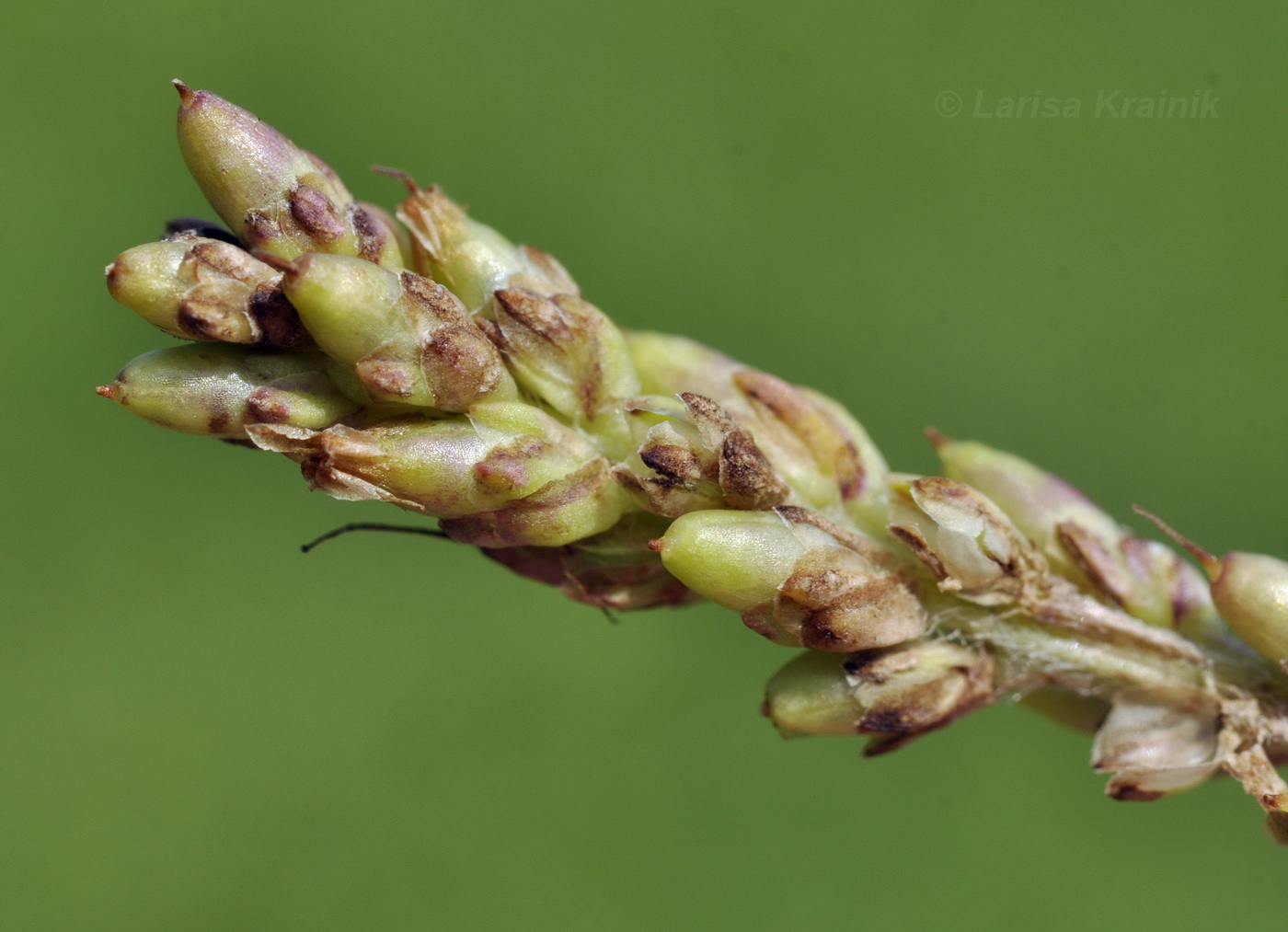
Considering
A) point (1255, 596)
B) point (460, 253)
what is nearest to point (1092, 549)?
point (1255, 596)

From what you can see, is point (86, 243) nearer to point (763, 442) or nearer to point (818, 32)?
point (818, 32)

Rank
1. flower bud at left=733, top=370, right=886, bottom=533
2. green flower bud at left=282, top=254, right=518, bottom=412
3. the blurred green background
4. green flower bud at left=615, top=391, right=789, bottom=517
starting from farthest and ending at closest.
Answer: the blurred green background, flower bud at left=733, top=370, right=886, bottom=533, green flower bud at left=615, top=391, right=789, bottom=517, green flower bud at left=282, top=254, right=518, bottom=412

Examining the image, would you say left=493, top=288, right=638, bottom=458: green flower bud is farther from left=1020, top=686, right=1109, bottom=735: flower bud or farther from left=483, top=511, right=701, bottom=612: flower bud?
left=1020, top=686, right=1109, bottom=735: flower bud

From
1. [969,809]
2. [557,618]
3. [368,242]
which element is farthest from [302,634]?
[368,242]

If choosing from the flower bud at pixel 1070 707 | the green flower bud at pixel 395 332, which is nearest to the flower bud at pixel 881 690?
the flower bud at pixel 1070 707

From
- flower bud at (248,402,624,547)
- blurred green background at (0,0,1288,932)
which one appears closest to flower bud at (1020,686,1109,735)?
flower bud at (248,402,624,547)

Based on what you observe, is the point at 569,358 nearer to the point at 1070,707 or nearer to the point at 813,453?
the point at 813,453

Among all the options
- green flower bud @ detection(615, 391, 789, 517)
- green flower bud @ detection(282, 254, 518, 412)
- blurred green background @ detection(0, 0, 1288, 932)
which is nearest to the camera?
green flower bud @ detection(282, 254, 518, 412)
